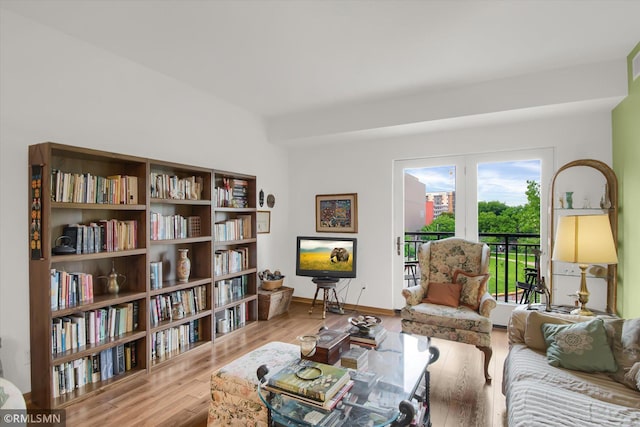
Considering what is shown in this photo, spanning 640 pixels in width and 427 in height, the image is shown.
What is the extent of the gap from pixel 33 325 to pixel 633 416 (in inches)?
140

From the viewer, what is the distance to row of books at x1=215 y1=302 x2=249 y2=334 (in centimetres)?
361

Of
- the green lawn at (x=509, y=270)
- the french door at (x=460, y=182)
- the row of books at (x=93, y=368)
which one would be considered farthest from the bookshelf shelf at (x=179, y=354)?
the green lawn at (x=509, y=270)

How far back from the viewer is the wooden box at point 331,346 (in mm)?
1947

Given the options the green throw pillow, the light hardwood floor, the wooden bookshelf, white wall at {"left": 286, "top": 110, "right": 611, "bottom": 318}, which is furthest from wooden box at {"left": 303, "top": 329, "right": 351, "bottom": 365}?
white wall at {"left": 286, "top": 110, "right": 611, "bottom": 318}

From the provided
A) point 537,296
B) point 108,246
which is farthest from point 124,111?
point 537,296

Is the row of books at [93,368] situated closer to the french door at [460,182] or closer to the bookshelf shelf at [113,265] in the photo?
the bookshelf shelf at [113,265]

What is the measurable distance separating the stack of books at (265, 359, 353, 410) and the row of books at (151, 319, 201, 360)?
178 centimetres

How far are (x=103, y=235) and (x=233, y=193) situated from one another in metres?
1.57

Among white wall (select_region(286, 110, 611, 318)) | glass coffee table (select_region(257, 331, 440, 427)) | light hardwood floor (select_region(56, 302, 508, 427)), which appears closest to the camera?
glass coffee table (select_region(257, 331, 440, 427))

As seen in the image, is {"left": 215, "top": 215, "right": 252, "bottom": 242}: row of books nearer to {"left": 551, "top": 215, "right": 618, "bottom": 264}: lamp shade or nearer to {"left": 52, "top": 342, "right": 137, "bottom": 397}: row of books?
{"left": 52, "top": 342, "right": 137, "bottom": 397}: row of books

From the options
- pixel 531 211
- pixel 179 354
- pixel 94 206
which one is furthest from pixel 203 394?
pixel 531 211

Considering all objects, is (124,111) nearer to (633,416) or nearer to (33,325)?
(33,325)

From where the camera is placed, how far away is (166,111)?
3.31 m

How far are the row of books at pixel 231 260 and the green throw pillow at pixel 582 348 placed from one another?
302cm
